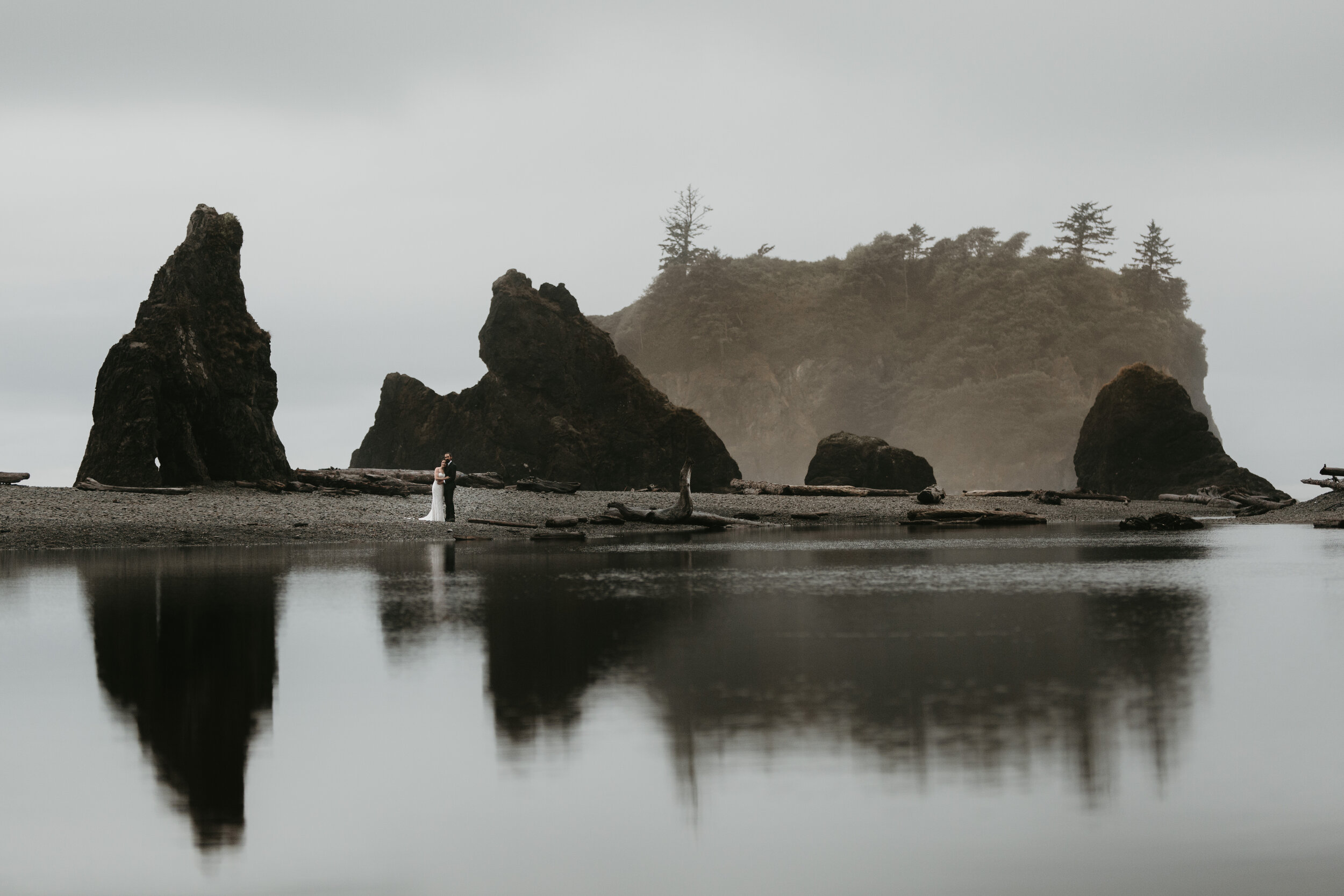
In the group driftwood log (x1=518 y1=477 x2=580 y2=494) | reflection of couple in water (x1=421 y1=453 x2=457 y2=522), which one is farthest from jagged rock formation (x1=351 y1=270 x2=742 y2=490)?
reflection of couple in water (x1=421 y1=453 x2=457 y2=522)

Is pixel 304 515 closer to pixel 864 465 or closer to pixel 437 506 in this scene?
pixel 437 506

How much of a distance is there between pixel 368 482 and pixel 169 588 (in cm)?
1936

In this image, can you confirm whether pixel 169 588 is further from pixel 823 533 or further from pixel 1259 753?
pixel 823 533

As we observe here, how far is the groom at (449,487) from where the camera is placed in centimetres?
2829

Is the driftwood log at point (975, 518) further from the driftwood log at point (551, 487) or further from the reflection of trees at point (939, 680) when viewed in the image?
the reflection of trees at point (939, 680)

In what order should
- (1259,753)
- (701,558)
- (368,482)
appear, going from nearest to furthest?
(1259,753) → (701,558) → (368,482)

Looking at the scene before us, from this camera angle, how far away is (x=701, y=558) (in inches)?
782

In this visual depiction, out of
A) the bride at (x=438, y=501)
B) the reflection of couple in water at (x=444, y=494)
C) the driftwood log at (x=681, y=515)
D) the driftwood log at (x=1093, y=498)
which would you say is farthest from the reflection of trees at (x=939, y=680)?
the driftwood log at (x=1093, y=498)

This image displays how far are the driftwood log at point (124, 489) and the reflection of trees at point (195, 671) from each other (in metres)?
12.9

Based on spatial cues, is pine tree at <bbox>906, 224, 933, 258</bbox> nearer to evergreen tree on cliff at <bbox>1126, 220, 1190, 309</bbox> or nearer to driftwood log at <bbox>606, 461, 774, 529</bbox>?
evergreen tree on cliff at <bbox>1126, 220, 1190, 309</bbox>

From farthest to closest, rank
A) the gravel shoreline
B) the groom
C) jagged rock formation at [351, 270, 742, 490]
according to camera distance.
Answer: jagged rock formation at [351, 270, 742, 490] → the groom → the gravel shoreline

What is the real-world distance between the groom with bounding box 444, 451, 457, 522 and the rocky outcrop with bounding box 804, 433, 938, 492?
25.8m

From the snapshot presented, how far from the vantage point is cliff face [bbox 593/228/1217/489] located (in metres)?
98.2

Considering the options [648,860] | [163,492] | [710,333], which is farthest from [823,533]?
[710,333]
